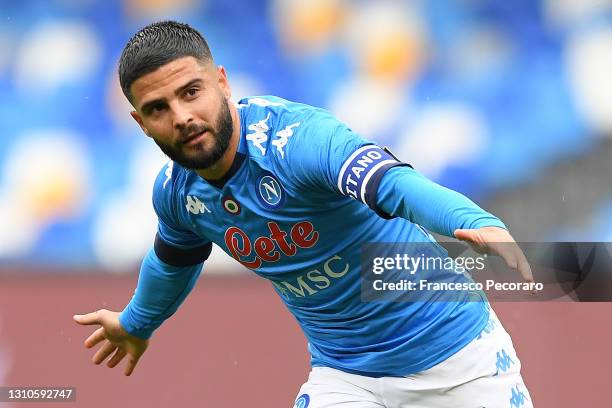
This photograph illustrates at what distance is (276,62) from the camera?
4605 millimetres

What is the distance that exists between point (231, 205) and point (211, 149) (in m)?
0.19

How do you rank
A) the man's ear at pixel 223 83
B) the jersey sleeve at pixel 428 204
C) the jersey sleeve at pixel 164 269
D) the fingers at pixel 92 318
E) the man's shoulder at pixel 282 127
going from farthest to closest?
the fingers at pixel 92 318, the jersey sleeve at pixel 164 269, the man's ear at pixel 223 83, the man's shoulder at pixel 282 127, the jersey sleeve at pixel 428 204

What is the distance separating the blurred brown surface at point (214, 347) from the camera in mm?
4199

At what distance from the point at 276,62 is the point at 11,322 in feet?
5.28

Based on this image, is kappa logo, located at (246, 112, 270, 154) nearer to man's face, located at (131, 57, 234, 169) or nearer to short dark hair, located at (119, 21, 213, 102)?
man's face, located at (131, 57, 234, 169)

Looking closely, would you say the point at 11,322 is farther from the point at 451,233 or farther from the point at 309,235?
the point at 451,233

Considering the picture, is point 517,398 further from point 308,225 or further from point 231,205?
point 231,205

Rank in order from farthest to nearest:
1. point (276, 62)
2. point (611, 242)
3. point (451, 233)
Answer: point (276, 62), point (611, 242), point (451, 233)

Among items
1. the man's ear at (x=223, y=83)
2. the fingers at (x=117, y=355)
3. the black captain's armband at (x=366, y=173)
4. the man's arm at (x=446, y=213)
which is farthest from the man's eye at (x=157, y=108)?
the fingers at (x=117, y=355)

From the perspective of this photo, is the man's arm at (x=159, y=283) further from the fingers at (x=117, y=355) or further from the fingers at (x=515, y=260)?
the fingers at (x=515, y=260)

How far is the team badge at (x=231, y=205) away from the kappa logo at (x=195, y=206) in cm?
8

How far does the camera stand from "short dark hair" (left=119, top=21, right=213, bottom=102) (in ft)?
8.36

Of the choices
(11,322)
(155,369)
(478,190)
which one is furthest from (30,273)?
(478,190)

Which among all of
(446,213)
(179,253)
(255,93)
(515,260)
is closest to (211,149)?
(179,253)
